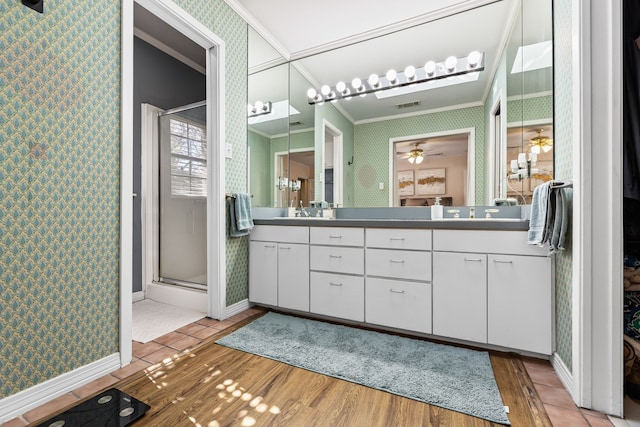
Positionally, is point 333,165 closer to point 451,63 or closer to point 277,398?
point 451,63

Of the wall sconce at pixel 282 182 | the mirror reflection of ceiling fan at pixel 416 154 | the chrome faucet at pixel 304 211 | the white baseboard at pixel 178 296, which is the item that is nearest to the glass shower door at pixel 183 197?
the white baseboard at pixel 178 296

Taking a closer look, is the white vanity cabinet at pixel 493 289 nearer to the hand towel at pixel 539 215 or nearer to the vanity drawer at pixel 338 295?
the hand towel at pixel 539 215

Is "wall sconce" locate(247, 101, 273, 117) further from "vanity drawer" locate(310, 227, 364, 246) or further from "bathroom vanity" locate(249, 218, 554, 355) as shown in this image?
"vanity drawer" locate(310, 227, 364, 246)

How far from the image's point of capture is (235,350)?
177 centimetres

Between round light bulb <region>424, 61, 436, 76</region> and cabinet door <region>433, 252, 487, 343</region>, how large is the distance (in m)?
1.57

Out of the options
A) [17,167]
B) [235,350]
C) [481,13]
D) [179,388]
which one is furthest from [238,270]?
[481,13]

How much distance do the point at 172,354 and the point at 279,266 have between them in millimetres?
934

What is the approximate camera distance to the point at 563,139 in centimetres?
149

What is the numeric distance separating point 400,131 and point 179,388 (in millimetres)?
2355

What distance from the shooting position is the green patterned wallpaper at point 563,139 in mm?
1382

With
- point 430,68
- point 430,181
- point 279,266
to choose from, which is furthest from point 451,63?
point 279,266

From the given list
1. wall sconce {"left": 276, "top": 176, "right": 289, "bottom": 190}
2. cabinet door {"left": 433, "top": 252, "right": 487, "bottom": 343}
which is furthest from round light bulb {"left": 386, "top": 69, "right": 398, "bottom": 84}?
cabinet door {"left": 433, "top": 252, "right": 487, "bottom": 343}

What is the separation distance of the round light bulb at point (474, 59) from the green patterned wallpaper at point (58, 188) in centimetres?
241

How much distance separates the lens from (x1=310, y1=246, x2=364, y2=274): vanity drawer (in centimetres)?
205
